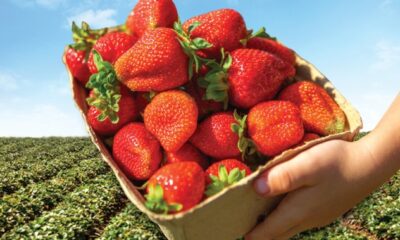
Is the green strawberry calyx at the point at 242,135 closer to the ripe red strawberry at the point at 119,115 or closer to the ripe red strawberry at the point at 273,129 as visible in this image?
the ripe red strawberry at the point at 273,129

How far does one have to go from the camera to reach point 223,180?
2479 millimetres

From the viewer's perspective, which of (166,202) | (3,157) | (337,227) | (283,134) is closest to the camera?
(166,202)

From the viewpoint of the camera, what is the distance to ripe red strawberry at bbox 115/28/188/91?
9.22ft

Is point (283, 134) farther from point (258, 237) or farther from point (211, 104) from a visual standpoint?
point (258, 237)

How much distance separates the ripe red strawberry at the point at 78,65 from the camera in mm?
3111

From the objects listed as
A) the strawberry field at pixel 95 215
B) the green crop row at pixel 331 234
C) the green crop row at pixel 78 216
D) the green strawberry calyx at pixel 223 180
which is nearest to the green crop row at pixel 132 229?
the strawberry field at pixel 95 215

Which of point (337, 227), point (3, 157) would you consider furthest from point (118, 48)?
point (3, 157)

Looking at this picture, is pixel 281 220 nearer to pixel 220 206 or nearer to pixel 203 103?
pixel 220 206

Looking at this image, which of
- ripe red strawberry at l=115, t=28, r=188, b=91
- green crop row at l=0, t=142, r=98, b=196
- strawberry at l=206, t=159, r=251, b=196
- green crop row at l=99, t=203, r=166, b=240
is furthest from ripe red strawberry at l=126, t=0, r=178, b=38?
green crop row at l=0, t=142, r=98, b=196

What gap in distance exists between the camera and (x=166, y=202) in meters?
2.37

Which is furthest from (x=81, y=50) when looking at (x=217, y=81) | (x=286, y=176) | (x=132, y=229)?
(x=132, y=229)

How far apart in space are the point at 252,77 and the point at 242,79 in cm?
6

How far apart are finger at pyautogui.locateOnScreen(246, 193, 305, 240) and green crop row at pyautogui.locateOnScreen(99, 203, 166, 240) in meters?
4.46

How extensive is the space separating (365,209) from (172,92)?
6.79 m
